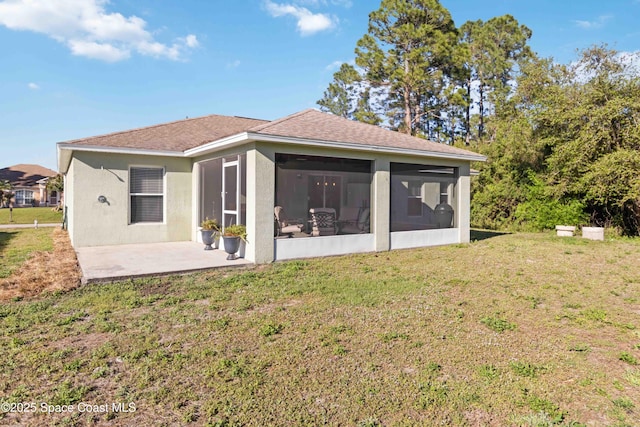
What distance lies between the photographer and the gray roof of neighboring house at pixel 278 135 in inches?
343

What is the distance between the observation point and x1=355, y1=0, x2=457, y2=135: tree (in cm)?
2239

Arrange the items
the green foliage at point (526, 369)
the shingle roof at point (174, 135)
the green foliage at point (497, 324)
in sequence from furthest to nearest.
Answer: the shingle roof at point (174, 135) < the green foliage at point (497, 324) < the green foliage at point (526, 369)

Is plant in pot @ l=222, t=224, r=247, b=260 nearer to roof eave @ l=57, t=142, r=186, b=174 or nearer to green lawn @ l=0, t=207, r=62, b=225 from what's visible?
roof eave @ l=57, t=142, r=186, b=174

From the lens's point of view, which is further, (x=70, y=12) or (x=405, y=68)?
(x=405, y=68)

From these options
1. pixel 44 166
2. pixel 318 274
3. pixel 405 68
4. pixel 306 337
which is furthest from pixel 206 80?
pixel 44 166

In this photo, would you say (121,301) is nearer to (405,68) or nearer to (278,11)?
(278,11)

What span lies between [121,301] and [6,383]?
236 cm

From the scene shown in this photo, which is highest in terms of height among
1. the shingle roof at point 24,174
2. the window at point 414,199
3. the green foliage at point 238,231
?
the shingle roof at point 24,174

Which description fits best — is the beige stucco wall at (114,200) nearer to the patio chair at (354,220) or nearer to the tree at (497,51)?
the patio chair at (354,220)

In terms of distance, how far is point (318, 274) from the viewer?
737 cm

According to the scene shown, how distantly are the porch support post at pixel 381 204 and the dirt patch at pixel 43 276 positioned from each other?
22.5 ft

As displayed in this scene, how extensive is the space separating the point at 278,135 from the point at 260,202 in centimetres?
151

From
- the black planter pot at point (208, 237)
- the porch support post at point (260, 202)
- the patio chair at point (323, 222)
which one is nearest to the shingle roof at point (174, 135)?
the porch support post at point (260, 202)

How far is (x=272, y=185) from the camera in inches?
326
